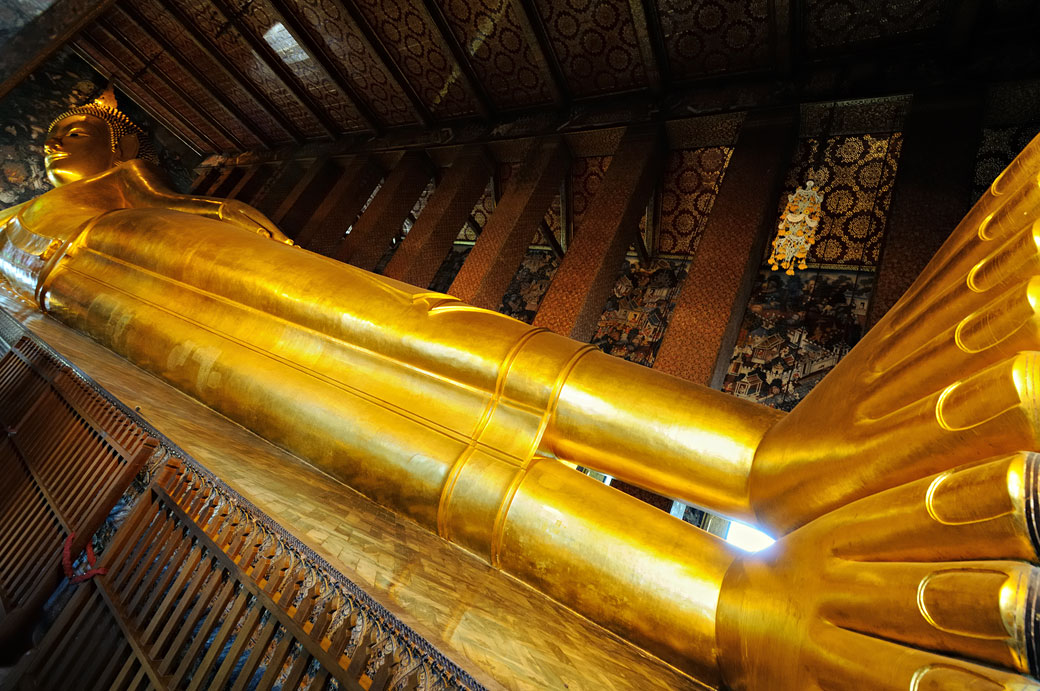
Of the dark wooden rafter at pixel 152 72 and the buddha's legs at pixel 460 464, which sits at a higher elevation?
the dark wooden rafter at pixel 152 72

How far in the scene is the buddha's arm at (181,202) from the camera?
2686 mm

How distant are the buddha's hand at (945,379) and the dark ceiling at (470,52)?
3123 millimetres

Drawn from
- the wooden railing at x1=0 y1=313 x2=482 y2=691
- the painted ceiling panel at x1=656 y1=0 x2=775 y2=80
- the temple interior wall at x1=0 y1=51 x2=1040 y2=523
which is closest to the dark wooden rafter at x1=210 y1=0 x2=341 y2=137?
the temple interior wall at x1=0 y1=51 x2=1040 y2=523

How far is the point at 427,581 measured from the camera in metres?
1.05

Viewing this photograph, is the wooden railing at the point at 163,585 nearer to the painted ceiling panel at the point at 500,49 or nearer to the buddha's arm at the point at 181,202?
the buddha's arm at the point at 181,202

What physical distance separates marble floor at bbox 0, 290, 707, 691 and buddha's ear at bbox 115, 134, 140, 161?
237 centimetres

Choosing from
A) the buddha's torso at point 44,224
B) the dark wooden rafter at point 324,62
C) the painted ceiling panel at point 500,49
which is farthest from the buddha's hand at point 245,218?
the dark wooden rafter at point 324,62

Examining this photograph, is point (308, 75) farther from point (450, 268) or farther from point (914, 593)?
point (914, 593)

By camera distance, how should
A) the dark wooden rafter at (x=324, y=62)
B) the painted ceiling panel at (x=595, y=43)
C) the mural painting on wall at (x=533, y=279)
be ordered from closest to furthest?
the painted ceiling panel at (x=595, y=43) < the dark wooden rafter at (x=324, y=62) < the mural painting on wall at (x=533, y=279)

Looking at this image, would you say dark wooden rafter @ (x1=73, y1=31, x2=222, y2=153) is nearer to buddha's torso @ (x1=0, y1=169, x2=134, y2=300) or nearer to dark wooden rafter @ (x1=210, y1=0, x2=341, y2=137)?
dark wooden rafter @ (x1=210, y1=0, x2=341, y2=137)

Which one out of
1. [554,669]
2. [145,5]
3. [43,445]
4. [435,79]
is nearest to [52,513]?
[43,445]

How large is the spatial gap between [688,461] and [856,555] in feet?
1.70

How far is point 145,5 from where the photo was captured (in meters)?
5.54

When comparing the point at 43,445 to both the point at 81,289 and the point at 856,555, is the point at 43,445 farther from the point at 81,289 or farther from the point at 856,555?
the point at 856,555
